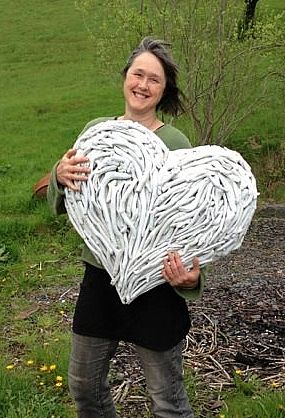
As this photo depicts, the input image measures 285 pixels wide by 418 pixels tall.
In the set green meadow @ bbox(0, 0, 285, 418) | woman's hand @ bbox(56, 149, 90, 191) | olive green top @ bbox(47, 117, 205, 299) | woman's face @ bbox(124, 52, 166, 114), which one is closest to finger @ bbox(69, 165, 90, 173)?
woman's hand @ bbox(56, 149, 90, 191)

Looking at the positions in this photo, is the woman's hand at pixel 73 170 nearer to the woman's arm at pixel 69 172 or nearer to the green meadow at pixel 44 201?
the woman's arm at pixel 69 172

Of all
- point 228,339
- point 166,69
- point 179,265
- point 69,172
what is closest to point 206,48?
point 228,339

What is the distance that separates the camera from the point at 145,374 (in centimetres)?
270

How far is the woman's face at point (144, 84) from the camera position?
8.50ft

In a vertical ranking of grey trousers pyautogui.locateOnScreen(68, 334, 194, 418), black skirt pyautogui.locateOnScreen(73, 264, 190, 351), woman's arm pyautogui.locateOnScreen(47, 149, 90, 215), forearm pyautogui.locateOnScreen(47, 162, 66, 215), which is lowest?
grey trousers pyautogui.locateOnScreen(68, 334, 194, 418)

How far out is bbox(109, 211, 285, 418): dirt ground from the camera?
375 centimetres

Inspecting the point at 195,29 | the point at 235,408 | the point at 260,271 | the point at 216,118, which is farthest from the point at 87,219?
the point at 216,118

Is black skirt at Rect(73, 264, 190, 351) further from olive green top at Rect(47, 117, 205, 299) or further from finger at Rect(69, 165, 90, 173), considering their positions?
finger at Rect(69, 165, 90, 173)

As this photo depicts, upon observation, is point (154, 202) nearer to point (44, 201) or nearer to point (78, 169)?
point (78, 169)

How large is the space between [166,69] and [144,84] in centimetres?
12

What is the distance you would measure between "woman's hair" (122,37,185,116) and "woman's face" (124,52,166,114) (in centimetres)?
3

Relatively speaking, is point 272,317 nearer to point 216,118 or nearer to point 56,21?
point 216,118

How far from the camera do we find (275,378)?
12.4 ft

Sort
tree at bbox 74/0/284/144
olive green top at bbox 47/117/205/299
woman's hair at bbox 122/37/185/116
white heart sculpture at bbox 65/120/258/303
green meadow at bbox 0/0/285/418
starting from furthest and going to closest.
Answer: tree at bbox 74/0/284/144 → green meadow at bbox 0/0/285/418 → woman's hair at bbox 122/37/185/116 → olive green top at bbox 47/117/205/299 → white heart sculpture at bbox 65/120/258/303
